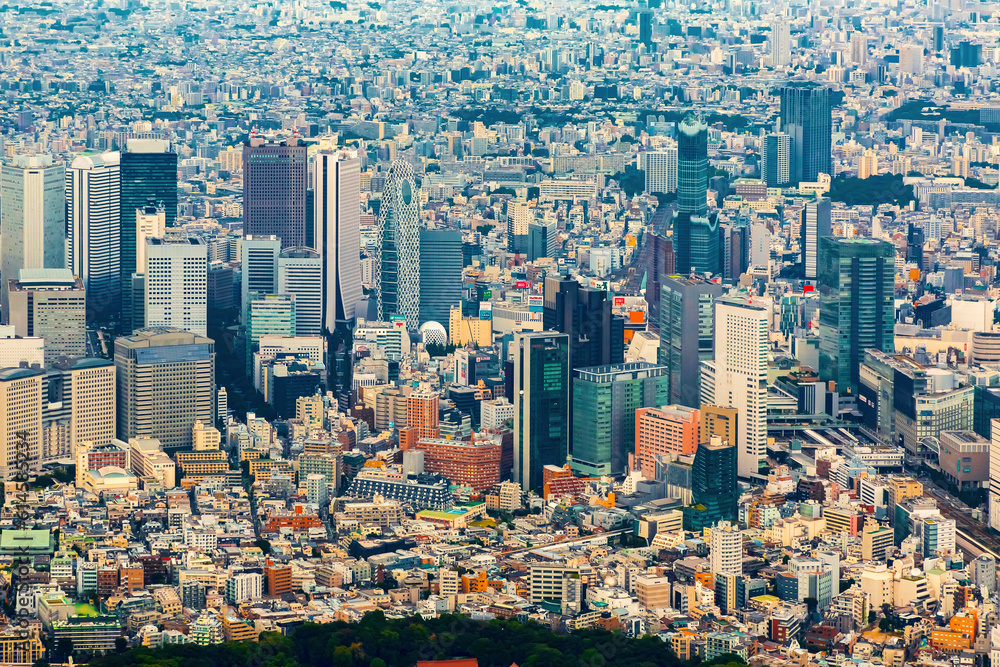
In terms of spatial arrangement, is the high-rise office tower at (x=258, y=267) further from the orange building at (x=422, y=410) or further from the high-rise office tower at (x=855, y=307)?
the high-rise office tower at (x=855, y=307)

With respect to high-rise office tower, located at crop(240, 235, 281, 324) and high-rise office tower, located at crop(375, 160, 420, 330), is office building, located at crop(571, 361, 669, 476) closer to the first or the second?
high-rise office tower, located at crop(375, 160, 420, 330)

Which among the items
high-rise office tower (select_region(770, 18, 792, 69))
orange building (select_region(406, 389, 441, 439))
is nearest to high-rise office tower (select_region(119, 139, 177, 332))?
orange building (select_region(406, 389, 441, 439))

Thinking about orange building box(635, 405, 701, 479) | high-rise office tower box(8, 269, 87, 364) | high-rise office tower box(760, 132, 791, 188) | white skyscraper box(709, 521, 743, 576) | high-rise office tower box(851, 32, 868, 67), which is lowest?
white skyscraper box(709, 521, 743, 576)

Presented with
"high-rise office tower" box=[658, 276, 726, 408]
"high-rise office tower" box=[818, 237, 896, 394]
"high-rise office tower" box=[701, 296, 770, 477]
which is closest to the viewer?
"high-rise office tower" box=[701, 296, 770, 477]

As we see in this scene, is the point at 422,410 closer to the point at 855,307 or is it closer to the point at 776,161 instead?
the point at 855,307

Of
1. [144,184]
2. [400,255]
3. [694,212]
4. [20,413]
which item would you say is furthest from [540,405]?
[144,184]

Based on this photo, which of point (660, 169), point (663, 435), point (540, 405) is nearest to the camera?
point (663, 435)

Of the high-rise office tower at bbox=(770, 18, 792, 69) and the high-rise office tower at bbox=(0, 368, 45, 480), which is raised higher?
the high-rise office tower at bbox=(770, 18, 792, 69)
